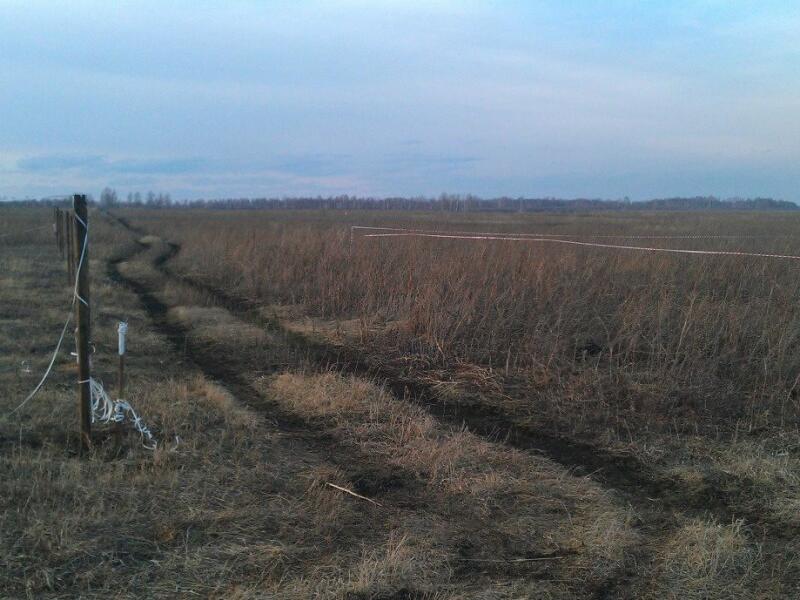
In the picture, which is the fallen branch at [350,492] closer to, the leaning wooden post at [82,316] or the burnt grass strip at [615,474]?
the burnt grass strip at [615,474]

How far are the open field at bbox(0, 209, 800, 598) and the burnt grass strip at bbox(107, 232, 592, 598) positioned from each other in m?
0.02

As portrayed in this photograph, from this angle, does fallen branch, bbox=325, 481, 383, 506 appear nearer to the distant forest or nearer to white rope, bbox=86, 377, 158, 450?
white rope, bbox=86, 377, 158, 450

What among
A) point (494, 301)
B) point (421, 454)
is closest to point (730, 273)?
point (494, 301)

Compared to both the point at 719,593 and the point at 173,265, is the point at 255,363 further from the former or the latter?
the point at 173,265

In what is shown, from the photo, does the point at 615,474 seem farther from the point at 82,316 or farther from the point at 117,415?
the point at 82,316

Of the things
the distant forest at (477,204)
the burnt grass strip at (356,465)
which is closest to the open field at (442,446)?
the burnt grass strip at (356,465)

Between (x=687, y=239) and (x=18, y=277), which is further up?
(x=687, y=239)

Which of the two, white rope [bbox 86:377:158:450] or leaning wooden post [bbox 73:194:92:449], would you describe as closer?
leaning wooden post [bbox 73:194:92:449]

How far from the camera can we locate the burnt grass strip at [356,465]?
351cm

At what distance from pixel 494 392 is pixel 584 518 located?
9.05 feet

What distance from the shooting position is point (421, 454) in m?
5.06

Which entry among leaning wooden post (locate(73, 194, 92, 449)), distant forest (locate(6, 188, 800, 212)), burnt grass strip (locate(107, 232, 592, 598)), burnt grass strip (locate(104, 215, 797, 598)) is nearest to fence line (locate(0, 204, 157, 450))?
leaning wooden post (locate(73, 194, 92, 449))

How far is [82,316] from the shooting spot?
479 cm

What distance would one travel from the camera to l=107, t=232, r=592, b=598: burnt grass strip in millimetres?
3506
